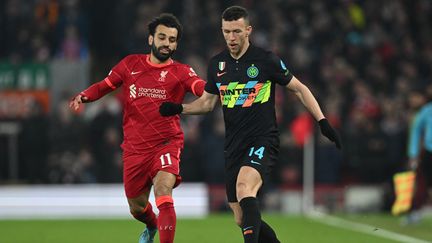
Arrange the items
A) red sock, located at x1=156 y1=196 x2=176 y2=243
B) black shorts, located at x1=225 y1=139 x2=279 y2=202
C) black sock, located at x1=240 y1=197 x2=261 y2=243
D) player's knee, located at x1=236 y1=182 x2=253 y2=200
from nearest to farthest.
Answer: black sock, located at x1=240 y1=197 x2=261 y2=243 < player's knee, located at x1=236 y1=182 x2=253 y2=200 < black shorts, located at x1=225 y1=139 x2=279 y2=202 < red sock, located at x1=156 y1=196 x2=176 y2=243

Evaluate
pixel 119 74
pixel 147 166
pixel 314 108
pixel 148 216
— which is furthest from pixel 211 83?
pixel 148 216

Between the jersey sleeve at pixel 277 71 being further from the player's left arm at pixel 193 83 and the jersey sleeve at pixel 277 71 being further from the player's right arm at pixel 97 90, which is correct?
the player's right arm at pixel 97 90

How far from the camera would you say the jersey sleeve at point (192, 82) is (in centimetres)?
1039

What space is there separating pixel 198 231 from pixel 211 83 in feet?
19.7

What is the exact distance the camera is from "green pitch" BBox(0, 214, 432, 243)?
13891 millimetres

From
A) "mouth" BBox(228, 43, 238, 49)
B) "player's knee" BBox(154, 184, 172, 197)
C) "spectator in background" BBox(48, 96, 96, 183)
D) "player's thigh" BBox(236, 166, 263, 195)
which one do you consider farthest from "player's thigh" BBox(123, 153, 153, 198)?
"spectator in background" BBox(48, 96, 96, 183)

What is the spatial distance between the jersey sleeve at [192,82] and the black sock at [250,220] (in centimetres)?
164

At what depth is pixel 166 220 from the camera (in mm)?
9977

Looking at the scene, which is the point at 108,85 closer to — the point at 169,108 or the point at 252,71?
the point at 169,108

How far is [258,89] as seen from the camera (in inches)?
374

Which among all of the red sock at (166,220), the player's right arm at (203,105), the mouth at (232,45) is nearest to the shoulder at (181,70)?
the player's right arm at (203,105)

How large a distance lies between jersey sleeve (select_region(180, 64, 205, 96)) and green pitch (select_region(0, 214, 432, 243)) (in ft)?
11.7

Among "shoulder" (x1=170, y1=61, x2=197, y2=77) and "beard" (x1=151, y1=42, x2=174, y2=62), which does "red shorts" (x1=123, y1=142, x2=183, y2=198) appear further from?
"beard" (x1=151, y1=42, x2=174, y2=62)

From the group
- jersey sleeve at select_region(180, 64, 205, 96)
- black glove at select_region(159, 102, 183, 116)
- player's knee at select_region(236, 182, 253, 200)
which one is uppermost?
jersey sleeve at select_region(180, 64, 205, 96)
